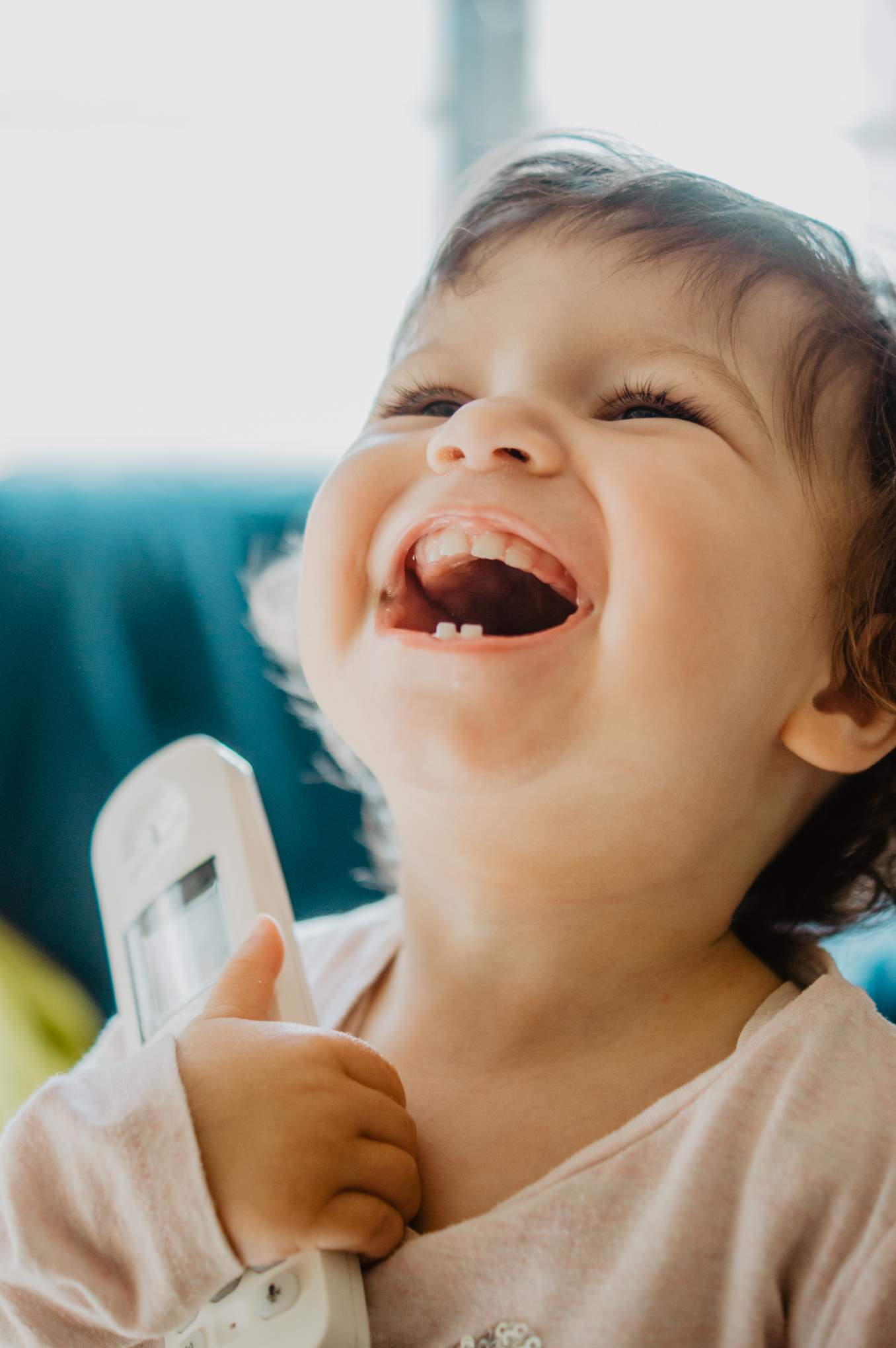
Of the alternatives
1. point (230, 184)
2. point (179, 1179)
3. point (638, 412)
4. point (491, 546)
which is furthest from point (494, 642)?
point (230, 184)

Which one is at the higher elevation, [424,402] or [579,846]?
[424,402]

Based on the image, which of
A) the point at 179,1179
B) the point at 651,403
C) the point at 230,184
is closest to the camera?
the point at 179,1179

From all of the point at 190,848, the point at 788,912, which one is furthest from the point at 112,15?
the point at 788,912

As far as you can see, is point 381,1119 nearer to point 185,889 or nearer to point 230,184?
point 185,889

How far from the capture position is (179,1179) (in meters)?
0.41

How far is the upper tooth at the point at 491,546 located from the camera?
0.47 meters

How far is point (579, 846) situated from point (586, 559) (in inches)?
5.9

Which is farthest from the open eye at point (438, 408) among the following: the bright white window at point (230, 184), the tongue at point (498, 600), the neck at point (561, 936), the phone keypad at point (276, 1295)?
the bright white window at point (230, 184)

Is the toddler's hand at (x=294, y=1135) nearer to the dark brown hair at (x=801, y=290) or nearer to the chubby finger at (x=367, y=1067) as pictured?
the chubby finger at (x=367, y=1067)

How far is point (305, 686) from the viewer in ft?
3.26

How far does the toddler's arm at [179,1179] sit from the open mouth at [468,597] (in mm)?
218

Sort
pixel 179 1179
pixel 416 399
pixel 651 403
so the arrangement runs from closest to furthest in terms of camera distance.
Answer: pixel 179 1179
pixel 651 403
pixel 416 399

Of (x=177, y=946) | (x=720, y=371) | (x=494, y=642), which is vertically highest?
(x=720, y=371)

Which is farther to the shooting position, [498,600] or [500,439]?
[498,600]
